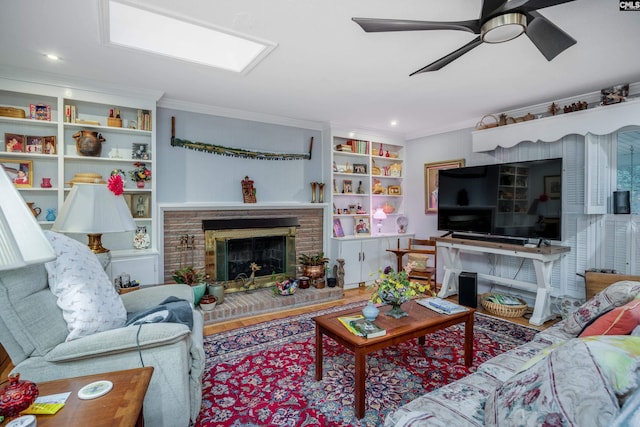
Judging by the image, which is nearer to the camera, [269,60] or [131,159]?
[269,60]

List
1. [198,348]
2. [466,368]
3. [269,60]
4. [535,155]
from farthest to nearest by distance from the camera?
[535,155]
[269,60]
[466,368]
[198,348]

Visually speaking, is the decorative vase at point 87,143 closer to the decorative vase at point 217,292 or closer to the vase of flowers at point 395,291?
the decorative vase at point 217,292

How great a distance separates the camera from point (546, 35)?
1.75 meters

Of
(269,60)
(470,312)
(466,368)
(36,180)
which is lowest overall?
(466,368)

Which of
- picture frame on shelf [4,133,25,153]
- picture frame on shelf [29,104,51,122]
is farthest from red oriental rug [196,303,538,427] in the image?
picture frame on shelf [29,104,51,122]

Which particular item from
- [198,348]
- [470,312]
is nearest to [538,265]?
[470,312]

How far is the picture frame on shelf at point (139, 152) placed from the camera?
3.50 meters

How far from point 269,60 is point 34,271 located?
2116mm

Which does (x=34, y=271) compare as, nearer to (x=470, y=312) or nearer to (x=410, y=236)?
(x=470, y=312)

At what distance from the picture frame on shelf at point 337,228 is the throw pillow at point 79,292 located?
3.37 meters

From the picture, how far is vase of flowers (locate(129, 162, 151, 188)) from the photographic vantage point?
11.4 feet

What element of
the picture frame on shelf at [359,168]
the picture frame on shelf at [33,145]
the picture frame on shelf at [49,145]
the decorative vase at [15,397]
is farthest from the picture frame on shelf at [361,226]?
the decorative vase at [15,397]

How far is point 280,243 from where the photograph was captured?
4.60 m

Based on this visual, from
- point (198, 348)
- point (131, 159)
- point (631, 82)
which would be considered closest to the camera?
point (198, 348)
